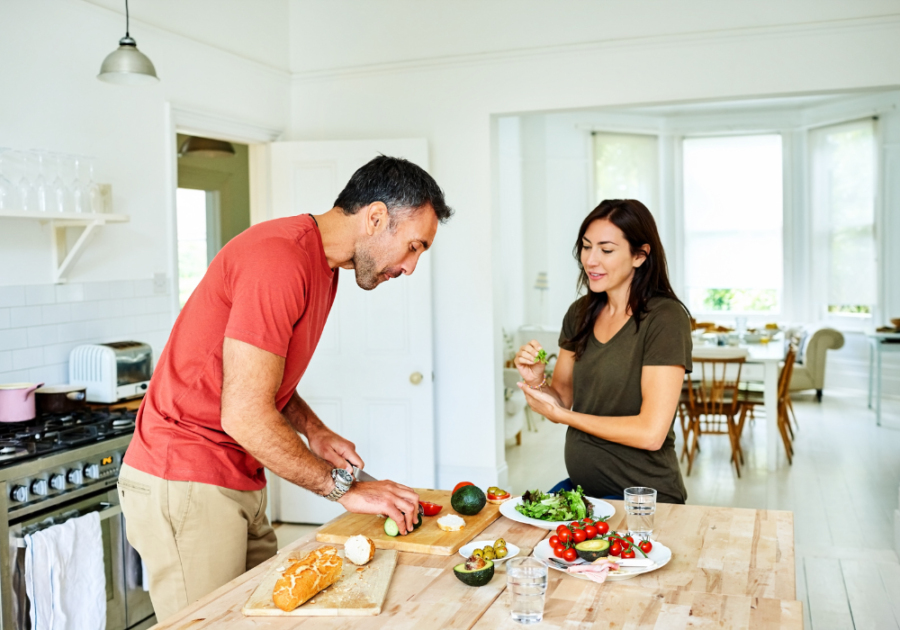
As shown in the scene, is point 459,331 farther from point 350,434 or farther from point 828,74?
point 828,74

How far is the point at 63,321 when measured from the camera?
344 centimetres

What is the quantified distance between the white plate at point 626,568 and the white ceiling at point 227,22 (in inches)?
122

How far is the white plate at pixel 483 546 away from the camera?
5.72 ft

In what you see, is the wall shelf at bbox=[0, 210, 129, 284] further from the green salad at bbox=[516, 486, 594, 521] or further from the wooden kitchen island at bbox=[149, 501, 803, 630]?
the green salad at bbox=[516, 486, 594, 521]

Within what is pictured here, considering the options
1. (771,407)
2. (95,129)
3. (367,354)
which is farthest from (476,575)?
(771,407)

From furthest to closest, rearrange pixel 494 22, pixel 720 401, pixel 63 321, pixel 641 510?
pixel 720 401, pixel 494 22, pixel 63 321, pixel 641 510

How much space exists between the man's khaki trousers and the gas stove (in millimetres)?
914

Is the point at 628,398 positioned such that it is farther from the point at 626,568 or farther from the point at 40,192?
the point at 40,192

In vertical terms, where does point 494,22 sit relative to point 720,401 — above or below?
above

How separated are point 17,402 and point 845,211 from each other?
8.74 m

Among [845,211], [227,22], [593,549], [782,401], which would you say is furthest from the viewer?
[845,211]

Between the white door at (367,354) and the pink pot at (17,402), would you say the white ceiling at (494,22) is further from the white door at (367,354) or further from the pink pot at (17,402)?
the pink pot at (17,402)

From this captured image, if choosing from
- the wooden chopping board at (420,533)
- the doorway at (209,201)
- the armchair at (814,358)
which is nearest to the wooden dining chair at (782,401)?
the armchair at (814,358)

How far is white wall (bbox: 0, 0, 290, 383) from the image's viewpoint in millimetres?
3229
